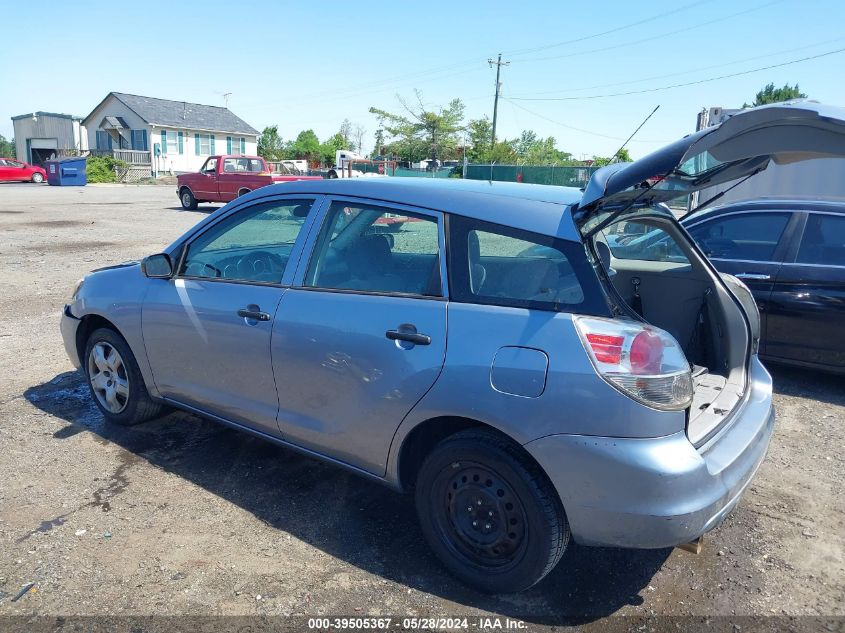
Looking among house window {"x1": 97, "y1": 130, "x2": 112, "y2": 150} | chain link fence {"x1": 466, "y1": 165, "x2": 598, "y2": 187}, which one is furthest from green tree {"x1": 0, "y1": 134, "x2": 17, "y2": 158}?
chain link fence {"x1": 466, "y1": 165, "x2": 598, "y2": 187}

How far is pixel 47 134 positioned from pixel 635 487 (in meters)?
70.0

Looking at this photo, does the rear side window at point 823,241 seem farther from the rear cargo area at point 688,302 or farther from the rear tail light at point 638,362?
the rear tail light at point 638,362

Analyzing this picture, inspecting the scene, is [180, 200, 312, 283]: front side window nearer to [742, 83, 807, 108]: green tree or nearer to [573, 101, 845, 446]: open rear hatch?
[573, 101, 845, 446]: open rear hatch

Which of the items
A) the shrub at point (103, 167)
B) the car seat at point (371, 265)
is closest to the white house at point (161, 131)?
the shrub at point (103, 167)

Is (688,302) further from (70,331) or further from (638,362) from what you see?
(70,331)

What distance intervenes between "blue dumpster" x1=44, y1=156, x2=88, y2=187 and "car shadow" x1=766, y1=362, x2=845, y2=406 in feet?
140

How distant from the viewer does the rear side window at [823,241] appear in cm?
544

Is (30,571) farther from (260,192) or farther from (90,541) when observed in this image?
(260,192)

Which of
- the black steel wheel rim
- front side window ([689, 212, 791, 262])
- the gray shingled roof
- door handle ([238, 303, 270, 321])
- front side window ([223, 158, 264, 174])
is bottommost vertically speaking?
the black steel wheel rim

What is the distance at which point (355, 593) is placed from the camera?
2918 mm

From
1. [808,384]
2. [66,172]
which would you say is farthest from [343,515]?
[66,172]

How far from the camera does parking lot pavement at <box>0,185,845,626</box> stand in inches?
113

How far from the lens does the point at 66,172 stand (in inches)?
1569

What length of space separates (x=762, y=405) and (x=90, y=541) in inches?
135
